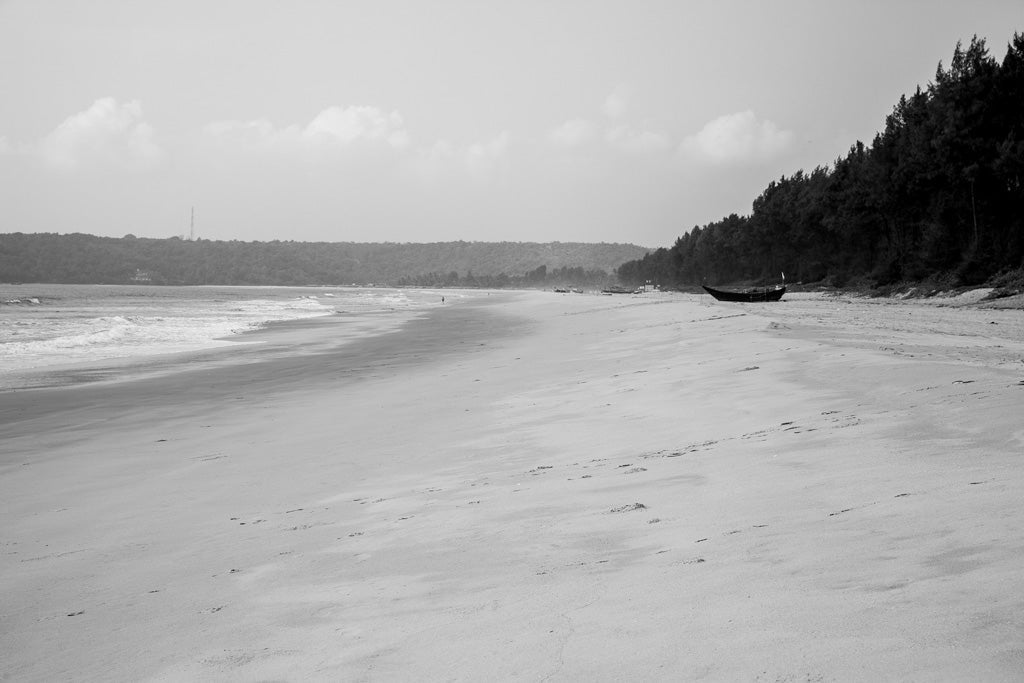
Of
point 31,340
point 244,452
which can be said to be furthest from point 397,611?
point 31,340

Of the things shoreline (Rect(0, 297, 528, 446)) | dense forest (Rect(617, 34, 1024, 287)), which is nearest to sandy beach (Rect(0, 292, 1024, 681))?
shoreline (Rect(0, 297, 528, 446))

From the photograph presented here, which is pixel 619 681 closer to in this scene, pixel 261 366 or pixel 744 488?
pixel 744 488

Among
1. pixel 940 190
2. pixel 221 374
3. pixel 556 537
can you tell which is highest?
pixel 940 190

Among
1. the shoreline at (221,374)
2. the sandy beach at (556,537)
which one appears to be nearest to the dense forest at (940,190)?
the shoreline at (221,374)

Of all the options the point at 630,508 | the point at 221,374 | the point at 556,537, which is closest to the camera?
the point at 556,537

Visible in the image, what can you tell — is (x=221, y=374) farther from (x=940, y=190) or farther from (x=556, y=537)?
(x=940, y=190)

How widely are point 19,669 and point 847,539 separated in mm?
3846

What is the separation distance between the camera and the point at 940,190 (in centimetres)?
4375

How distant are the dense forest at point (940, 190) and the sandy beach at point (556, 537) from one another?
1363 inches

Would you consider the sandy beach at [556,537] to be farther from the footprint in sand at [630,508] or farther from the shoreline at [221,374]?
the shoreline at [221,374]

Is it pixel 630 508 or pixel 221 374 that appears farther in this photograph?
pixel 221 374

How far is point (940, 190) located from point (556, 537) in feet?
157

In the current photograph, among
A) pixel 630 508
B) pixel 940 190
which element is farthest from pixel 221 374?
pixel 940 190

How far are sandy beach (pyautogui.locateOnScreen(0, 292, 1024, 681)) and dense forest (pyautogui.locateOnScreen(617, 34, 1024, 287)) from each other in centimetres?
3461
